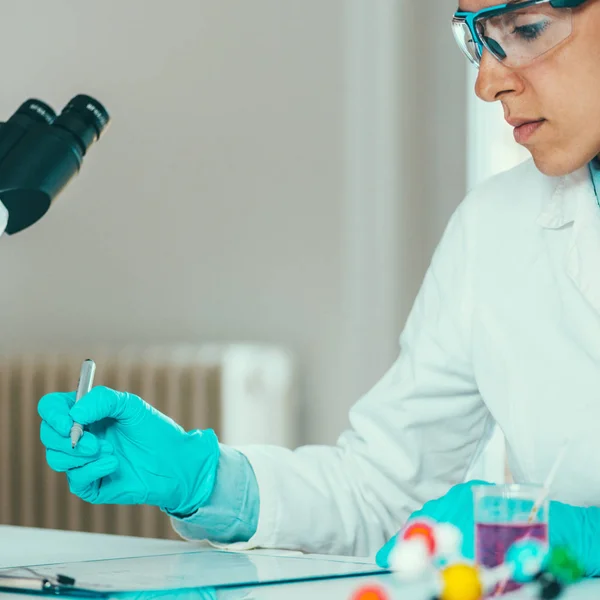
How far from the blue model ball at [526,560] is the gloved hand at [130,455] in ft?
1.73

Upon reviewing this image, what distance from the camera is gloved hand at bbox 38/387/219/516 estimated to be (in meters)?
1.24

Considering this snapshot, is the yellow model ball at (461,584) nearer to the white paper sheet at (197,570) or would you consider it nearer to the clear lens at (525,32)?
the white paper sheet at (197,570)

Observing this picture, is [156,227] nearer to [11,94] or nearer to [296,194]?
[296,194]

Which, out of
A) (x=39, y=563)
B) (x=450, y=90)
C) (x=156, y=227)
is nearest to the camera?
(x=39, y=563)

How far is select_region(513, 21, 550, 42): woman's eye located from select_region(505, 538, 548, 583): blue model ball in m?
0.65

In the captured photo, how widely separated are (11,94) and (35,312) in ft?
2.25

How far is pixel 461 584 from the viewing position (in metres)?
0.73

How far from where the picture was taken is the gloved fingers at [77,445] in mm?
1221

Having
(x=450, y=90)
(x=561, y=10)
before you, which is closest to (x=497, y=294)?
(x=561, y=10)

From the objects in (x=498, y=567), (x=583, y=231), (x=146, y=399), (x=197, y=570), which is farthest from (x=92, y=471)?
(x=146, y=399)

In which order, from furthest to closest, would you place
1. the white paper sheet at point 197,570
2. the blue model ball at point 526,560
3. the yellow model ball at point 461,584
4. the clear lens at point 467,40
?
the clear lens at point 467,40
the white paper sheet at point 197,570
the blue model ball at point 526,560
the yellow model ball at point 461,584

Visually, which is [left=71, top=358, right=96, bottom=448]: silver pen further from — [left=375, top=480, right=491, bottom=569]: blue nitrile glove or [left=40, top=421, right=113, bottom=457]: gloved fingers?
[left=375, top=480, right=491, bottom=569]: blue nitrile glove

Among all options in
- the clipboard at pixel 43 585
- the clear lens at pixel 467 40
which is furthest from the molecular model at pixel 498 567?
the clear lens at pixel 467 40

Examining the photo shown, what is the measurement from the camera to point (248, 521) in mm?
1338
